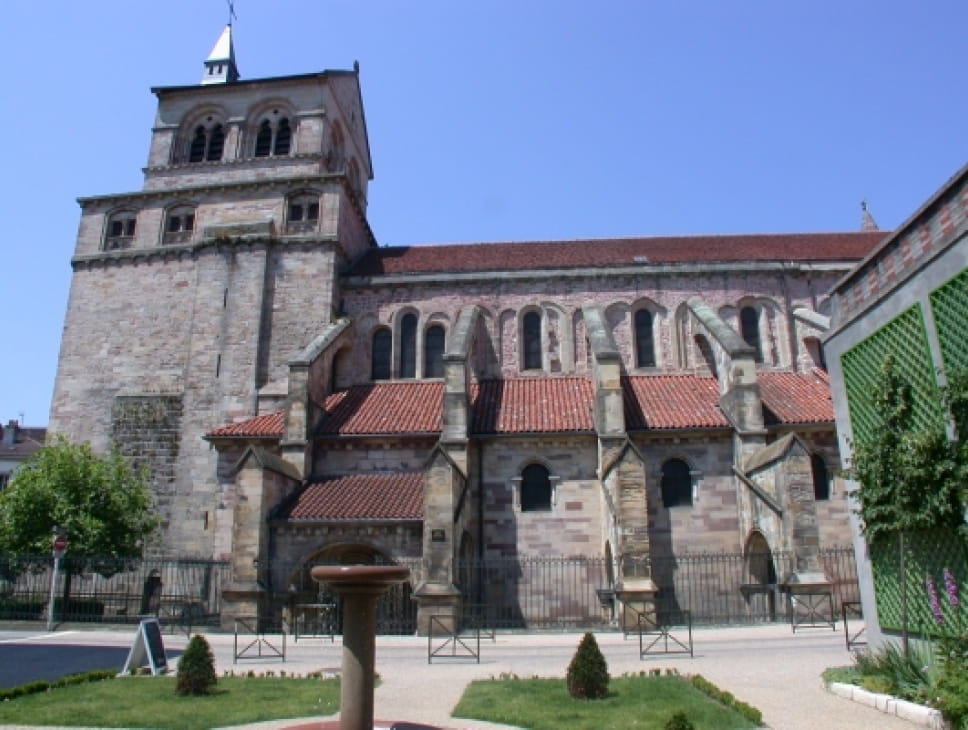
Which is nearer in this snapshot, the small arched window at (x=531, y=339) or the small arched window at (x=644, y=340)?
the small arched window at (x=644, y=340)

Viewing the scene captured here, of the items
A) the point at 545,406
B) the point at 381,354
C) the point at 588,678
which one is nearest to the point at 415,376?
the point at 381,354

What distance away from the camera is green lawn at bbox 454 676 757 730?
8398 mm

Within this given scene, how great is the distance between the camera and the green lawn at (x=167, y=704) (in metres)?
8.61

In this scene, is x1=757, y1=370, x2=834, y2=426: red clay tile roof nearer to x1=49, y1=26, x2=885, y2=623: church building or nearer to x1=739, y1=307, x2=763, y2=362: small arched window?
x1=49, y1=26, x2=885, y2=623: church building

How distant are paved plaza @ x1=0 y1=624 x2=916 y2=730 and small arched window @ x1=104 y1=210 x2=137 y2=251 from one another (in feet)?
54.2

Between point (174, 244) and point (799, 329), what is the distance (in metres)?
25.1

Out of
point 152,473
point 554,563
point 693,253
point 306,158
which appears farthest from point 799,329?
point 152,473

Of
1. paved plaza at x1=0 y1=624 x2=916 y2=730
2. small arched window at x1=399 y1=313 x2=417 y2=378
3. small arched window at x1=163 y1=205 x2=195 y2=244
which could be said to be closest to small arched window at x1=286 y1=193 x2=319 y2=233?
small arched window at x1=163 y1=205 x2=195 y2=244

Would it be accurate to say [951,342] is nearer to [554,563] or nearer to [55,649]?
[554,563]

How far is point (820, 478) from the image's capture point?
74.5ft

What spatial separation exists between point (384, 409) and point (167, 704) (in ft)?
51.7

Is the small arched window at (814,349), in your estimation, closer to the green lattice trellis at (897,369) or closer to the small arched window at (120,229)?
the green lattice trellis at (897,369)

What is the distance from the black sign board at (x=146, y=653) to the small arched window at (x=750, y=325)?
22789 millimetres

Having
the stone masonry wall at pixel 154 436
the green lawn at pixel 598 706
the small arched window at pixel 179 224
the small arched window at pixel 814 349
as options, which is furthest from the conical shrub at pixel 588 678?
the small arched window at pixel 179 224
